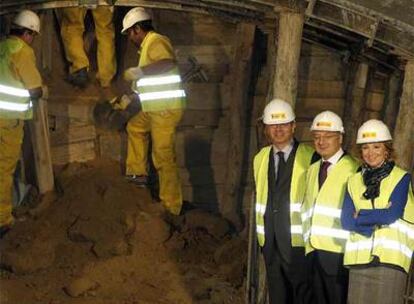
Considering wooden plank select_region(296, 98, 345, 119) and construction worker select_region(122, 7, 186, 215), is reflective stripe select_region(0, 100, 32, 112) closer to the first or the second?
construction worker select_region(122, 7, 186, 215)

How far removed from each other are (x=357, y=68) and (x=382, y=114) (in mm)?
727

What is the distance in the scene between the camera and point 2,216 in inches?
299

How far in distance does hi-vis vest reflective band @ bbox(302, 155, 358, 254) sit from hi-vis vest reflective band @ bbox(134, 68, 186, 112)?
281 cm

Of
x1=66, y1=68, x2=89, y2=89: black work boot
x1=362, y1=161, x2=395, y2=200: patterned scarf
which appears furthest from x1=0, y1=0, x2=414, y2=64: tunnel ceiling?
x1=66, y1=68, x2=89, y2=89: black work boot

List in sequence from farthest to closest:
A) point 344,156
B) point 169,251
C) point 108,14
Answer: point 108,14 < point 169,251 < point 344,156

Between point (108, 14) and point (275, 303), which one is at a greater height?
point (108, 14)

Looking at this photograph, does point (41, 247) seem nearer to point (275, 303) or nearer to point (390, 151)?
Answer: point (275, 303)

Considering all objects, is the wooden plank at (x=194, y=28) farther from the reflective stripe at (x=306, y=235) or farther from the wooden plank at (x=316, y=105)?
the reflective stripe at (x=306, y=235)

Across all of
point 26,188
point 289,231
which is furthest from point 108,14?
point 289,231

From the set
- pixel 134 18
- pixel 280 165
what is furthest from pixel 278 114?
pixel 134 18

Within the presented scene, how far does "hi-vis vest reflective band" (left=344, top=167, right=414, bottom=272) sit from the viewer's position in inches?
183

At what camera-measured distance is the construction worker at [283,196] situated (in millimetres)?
5457

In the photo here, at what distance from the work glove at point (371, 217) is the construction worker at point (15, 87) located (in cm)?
403

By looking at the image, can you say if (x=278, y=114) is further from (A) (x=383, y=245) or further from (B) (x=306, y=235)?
(A) (x=383, y=245)
